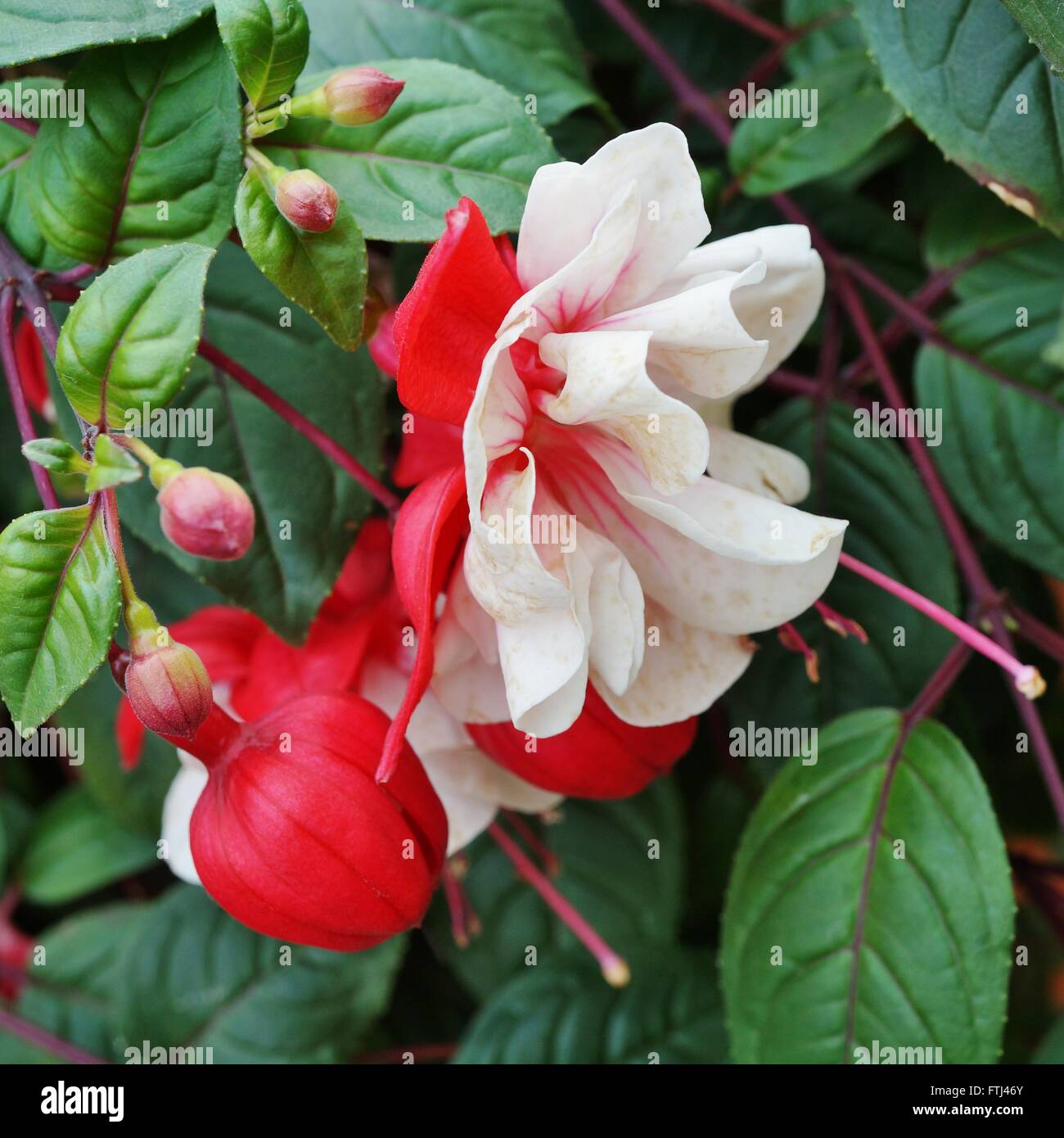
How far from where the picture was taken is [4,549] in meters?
0.33

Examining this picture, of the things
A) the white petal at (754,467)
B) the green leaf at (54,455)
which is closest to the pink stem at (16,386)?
the green leaf at (54,455)

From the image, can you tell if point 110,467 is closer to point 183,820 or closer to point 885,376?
point 183,820

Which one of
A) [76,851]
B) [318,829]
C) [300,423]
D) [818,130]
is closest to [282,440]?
[300,423]

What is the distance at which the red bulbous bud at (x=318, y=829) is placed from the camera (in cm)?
37

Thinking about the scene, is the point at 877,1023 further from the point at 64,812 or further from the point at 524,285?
the point at 64,812

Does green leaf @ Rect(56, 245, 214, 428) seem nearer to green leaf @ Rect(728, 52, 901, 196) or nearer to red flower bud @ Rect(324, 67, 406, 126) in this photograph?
red flower bud @ Rect(324, 67, 406, 126)

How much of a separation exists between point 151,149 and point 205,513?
0.16 metres

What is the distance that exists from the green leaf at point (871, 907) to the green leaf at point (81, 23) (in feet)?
1.28

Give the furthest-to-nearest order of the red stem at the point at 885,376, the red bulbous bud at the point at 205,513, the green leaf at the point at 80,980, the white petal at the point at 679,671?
the green leaf at the point at 80,980, the red stem at the point at 885,376, the white petal at the point at 679,671, the red bulbous bud at the point at 205,513

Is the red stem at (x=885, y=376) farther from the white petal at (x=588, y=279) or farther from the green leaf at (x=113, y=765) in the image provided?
the green leaf at (x=113, y=765)

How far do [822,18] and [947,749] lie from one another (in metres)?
0.37

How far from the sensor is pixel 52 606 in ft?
1.11

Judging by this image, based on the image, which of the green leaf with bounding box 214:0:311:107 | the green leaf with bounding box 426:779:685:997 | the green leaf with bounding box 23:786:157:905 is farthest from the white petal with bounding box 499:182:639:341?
the green leaf with bounding box 23:786:157:905
